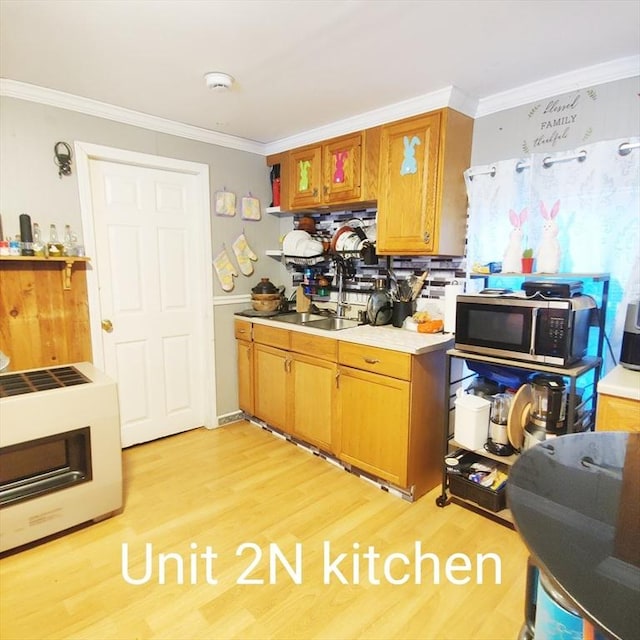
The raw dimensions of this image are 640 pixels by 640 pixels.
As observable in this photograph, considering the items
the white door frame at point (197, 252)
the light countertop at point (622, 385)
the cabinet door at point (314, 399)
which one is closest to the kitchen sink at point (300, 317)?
the cabinet door at point (314, 399)

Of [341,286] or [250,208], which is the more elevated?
[250,208]

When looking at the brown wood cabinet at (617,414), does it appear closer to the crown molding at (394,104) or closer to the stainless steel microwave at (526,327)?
the stainless steel microwave at (526,327)

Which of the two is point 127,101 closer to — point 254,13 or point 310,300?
point 254,13

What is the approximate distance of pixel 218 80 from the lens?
2.13m

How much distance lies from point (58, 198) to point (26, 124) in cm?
42

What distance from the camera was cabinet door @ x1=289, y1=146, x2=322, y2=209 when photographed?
2992mm

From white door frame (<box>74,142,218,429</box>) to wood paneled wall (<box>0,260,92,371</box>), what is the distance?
0.19 feet

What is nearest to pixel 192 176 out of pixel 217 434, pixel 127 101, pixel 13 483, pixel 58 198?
pixel 127 101

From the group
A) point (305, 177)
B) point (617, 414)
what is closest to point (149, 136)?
point (305, 177)

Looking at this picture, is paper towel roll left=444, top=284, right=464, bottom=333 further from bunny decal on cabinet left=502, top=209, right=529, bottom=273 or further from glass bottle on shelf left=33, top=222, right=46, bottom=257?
glass bottle on shelf left=33, top=222, right=46, bottom=257

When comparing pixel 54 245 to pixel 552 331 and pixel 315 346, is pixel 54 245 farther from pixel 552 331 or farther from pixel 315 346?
pixel 552 331

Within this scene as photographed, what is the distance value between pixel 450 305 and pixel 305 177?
58.5 inches

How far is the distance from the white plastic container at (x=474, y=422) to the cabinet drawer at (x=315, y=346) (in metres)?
0.82

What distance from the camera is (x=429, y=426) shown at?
2381 millimetres
